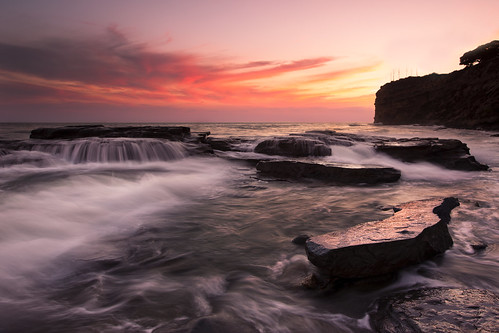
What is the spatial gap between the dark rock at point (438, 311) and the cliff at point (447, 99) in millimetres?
46511

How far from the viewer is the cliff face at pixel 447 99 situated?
4003 cm

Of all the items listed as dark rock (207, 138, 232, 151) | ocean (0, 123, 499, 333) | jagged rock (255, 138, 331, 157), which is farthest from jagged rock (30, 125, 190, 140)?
ocean (0, 123, 499, 333)

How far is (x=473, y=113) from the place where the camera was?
42.3 metres

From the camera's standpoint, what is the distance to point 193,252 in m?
3.85

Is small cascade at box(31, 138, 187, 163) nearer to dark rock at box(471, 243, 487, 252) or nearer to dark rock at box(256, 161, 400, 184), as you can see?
dark rock at box(256, 161, 400, 184)

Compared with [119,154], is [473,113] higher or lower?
higher

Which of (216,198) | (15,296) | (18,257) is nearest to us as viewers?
(15,296)

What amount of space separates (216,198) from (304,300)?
475cm

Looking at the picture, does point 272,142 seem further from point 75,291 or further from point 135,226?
point 75,291

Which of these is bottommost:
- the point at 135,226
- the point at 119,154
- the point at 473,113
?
the point at 135,226

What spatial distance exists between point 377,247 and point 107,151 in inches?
477

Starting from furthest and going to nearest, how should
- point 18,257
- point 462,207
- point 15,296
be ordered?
point 462,207 → point 18,257 → point 15,296

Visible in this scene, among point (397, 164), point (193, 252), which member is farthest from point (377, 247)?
point (397, 164)

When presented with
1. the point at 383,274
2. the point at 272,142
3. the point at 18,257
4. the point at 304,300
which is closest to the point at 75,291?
the point at 18,257
